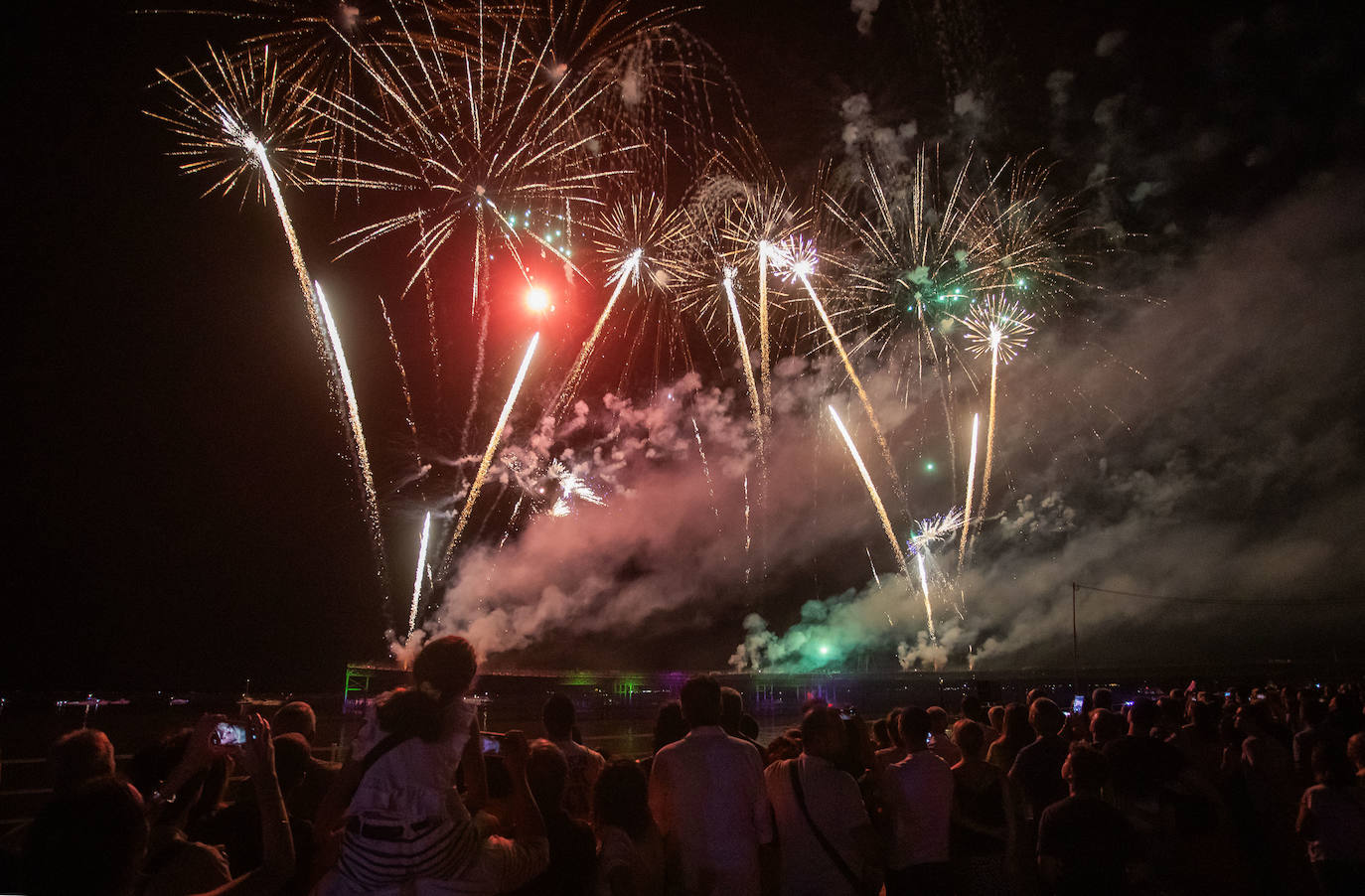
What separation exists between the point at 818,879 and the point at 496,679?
132 feet

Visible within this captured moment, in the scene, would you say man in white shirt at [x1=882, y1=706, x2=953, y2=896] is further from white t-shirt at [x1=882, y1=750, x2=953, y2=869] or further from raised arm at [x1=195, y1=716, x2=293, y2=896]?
raised arm at [x1=195, y1=716, x2=293, y2=896]

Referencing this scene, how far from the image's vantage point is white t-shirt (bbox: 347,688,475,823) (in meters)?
2.47

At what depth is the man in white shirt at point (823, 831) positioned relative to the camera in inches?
143

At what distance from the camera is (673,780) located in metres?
3.48

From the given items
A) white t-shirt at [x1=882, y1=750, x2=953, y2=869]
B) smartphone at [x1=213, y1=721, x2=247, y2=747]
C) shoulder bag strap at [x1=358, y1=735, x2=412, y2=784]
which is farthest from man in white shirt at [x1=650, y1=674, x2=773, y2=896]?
smartphone at [x1=213, y1=721, x2=247, y2=747]

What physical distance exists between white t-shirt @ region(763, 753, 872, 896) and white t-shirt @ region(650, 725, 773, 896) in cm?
23

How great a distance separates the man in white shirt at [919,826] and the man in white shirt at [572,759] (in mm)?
1687

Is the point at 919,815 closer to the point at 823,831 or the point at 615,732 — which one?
the point at 823,831

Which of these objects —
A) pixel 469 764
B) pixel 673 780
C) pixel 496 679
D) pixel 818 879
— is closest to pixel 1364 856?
pixel 818 879

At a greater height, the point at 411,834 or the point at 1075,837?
the point at 411,834

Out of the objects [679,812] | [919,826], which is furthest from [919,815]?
[679,812]

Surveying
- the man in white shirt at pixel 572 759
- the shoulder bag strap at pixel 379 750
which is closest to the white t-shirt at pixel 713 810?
the man in white shirt at pixel 572 759

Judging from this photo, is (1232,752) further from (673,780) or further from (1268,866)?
(673,780)

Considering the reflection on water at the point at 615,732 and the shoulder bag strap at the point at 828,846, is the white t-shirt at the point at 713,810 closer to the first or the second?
the shoulder bag strap at the point at 828,846
